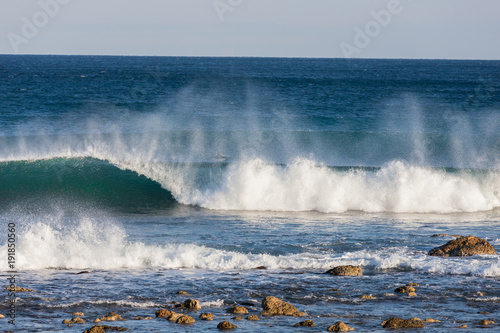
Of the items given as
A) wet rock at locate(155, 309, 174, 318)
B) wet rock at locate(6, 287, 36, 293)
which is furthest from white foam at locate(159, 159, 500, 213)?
wet rock at locate(155, 309, 174, 318)

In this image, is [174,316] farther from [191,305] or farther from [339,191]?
[339,191]

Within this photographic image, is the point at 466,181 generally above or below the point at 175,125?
below

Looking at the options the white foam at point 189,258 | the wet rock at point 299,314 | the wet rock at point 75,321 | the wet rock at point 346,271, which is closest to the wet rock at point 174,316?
the wet rock at point 75,321

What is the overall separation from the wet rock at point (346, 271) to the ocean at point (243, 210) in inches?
10.2

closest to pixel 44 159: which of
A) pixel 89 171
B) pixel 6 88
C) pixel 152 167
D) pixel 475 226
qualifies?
pixel 89 171

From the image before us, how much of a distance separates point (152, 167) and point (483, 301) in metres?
14.9

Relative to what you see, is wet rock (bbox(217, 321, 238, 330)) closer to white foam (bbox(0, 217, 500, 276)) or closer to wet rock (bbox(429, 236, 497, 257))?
white foam (bbox(0, 217, 500, 276))

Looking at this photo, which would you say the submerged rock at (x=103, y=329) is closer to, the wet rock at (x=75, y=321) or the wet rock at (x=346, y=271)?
the wet rock at (x=75, y=321)

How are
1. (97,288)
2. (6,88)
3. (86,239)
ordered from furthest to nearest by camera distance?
(6,88) < (86,239) < (97,288)

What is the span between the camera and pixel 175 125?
33.0 meters

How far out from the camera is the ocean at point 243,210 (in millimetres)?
9812

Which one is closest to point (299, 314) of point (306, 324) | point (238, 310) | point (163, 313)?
point (306, 324)

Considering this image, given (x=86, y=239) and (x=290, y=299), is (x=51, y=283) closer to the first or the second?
(x=86, y=239)

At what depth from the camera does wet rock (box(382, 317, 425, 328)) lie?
852 cm
